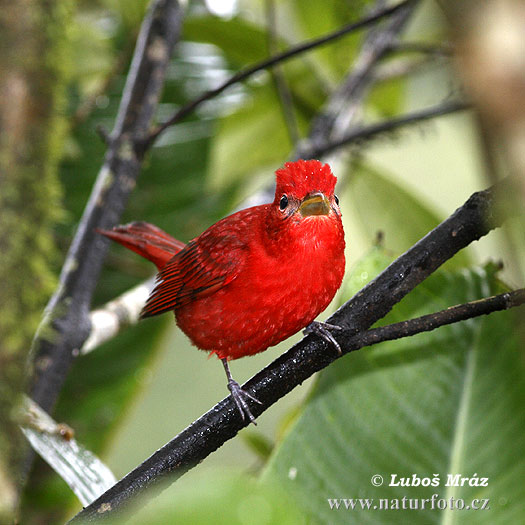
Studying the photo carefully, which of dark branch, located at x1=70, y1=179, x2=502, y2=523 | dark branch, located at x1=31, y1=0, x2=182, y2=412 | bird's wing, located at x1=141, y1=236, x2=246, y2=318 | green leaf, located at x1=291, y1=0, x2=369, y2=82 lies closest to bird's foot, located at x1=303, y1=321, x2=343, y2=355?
dark branch, located at x1=70, y1=179, x2=502, y2=523

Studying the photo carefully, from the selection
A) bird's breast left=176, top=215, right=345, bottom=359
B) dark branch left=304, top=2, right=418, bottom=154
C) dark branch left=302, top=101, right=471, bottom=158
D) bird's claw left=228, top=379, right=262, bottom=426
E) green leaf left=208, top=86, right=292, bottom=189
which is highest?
green leaf left=208, top=86, right=292, bottom=189

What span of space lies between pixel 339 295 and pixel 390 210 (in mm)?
1074

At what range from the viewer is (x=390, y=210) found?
7.55 feet

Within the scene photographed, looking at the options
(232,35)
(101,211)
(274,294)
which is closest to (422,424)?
(274,294)

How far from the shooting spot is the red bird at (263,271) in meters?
1.31

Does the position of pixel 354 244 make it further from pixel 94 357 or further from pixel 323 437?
pixel 323 437

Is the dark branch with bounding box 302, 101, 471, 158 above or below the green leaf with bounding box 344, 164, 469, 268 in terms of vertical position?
above

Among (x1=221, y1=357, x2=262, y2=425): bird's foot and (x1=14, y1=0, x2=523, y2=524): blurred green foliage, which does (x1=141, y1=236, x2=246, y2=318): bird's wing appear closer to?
(x1=14, y1=0, x2=523, y2=524): blurred green foliage

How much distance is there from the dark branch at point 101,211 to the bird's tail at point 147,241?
0.17 feet

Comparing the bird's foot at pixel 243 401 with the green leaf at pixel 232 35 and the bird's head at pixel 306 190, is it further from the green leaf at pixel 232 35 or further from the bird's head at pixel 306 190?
the green leaf at pixel 232 35

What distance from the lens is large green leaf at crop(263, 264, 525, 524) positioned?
111 cm

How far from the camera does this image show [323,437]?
119 cm

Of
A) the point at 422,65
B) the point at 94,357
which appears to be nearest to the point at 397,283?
the point at 94,357

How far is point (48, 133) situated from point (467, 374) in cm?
82
